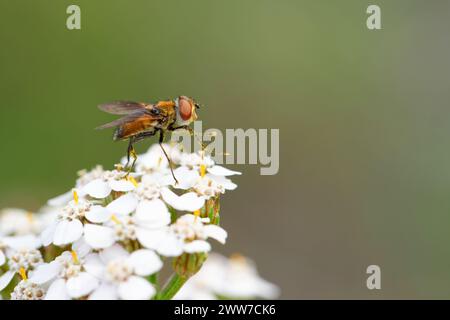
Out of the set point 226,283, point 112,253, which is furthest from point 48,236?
point 226,283

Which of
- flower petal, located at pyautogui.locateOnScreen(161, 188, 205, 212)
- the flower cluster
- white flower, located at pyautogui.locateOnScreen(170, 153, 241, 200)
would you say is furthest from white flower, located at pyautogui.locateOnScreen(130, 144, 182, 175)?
flower petal, located at pyautogui.locateOnScreen(161, 188, 205, 212)

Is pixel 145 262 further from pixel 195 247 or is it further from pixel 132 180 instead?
pixel 132 180

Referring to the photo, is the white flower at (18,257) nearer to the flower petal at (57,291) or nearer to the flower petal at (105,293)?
the flower petal at (57,291)

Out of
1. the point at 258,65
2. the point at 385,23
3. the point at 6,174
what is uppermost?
the point at 385,23
